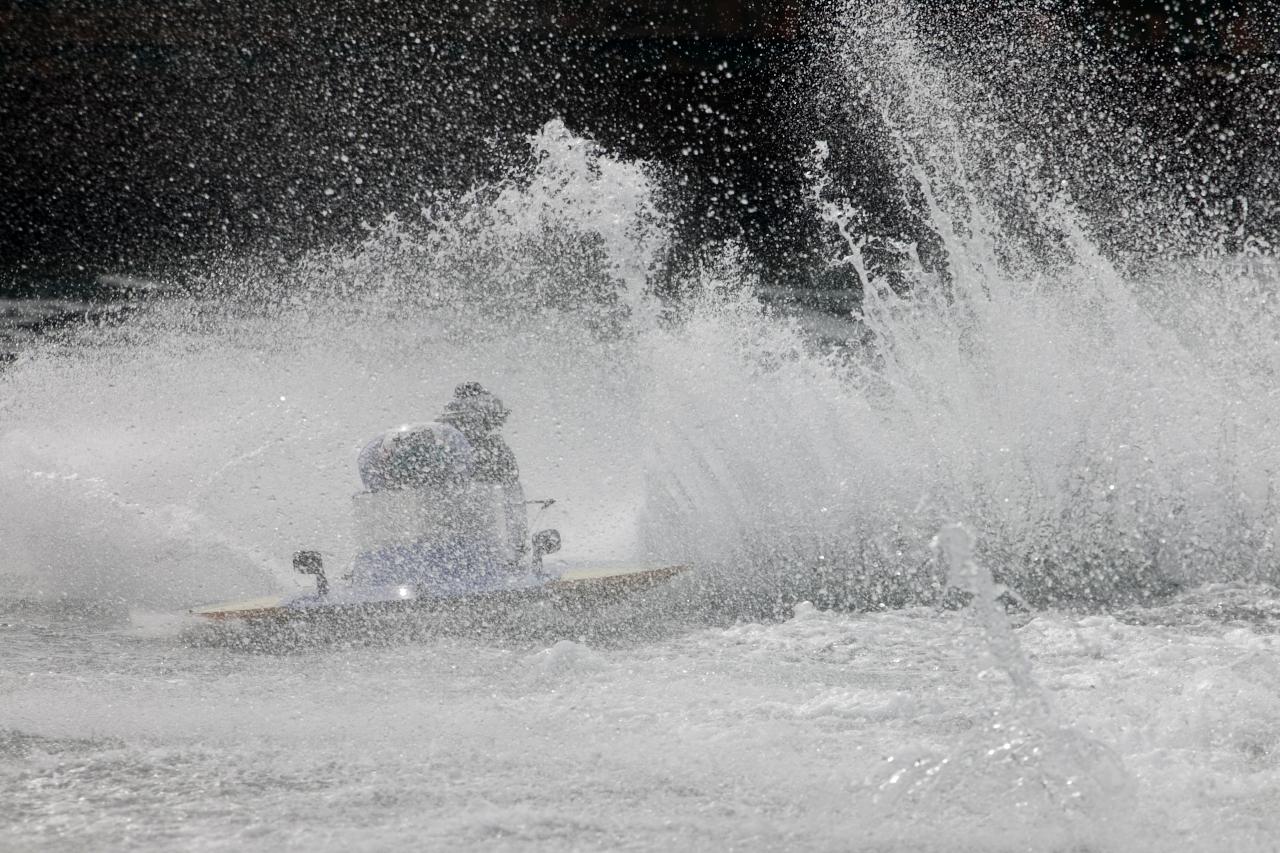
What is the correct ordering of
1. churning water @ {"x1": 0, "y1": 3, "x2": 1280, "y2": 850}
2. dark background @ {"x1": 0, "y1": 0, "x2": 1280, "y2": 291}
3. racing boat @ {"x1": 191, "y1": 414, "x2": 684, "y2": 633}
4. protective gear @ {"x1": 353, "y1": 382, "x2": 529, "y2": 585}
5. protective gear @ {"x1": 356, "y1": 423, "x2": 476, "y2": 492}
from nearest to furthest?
churning water @ {"x1": 0, "y1": 3, "x2": 1280, "y2": 850} → racing boat @ {"x1": 191, "y1": 414, "x2": 684, "y2": 633} → protective gear @ {"x1": 353, "y1": 382, "x2": 529, "y2": 585} → protective gear @ {"x1": 356, "y1": 423, "x2": 476, "y2": 492} → dark background @ {"x1": 0, "y1": 0, "x2": 1280, "y2": 291}

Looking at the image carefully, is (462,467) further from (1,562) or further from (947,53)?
(947,53)

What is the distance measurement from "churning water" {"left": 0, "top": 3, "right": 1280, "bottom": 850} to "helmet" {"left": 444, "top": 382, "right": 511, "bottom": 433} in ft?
4.08

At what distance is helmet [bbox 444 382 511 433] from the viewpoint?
21.8ft

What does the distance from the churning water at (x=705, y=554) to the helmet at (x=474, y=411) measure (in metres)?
1.24

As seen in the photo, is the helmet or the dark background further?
the dark background

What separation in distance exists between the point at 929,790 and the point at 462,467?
13.0ft

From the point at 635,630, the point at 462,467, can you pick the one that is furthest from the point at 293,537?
the point at 635,630

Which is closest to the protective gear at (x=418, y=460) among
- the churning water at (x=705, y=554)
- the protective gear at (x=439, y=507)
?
the protective gear at (x=439, y=507)

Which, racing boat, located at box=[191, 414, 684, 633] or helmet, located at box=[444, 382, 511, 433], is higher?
helmet, located at box=[444, 382, 511, 433]

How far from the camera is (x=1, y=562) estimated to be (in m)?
7.49

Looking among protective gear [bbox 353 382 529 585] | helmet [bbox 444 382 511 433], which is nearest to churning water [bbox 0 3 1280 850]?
protective gear [bbox 353 382 529 585]

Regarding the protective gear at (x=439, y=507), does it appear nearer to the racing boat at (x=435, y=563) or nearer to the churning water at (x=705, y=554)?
the racing boat at (x=435, y=563)

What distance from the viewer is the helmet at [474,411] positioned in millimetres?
6645

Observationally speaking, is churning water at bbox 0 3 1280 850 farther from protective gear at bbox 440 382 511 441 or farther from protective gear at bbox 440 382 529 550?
protective gear at bbox 440 382 511 441
